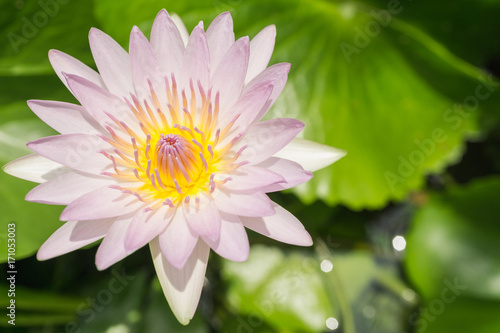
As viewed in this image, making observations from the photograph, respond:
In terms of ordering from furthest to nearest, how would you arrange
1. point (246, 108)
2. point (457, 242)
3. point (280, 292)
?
1. point (280, 292)
2. point (457, 242)
3. point (246, 108)

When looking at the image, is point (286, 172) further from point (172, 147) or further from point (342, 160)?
point (342, 160)

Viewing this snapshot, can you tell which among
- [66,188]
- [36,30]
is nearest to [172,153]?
[66,188]

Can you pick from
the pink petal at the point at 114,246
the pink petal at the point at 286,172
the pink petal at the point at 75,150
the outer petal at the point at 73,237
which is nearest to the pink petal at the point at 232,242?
the pink petal at the point at 286,172

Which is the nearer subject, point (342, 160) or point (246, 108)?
point (246, 108)

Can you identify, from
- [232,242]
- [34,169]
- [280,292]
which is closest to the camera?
[232,242]

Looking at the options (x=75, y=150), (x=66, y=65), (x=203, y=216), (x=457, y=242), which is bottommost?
(x=457, y=242)

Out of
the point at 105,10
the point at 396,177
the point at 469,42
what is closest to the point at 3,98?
the point at 105,10

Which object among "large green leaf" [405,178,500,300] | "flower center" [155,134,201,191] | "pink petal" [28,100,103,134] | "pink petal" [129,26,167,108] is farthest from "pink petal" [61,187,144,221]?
"large green leaf" [405,178,500,300]
